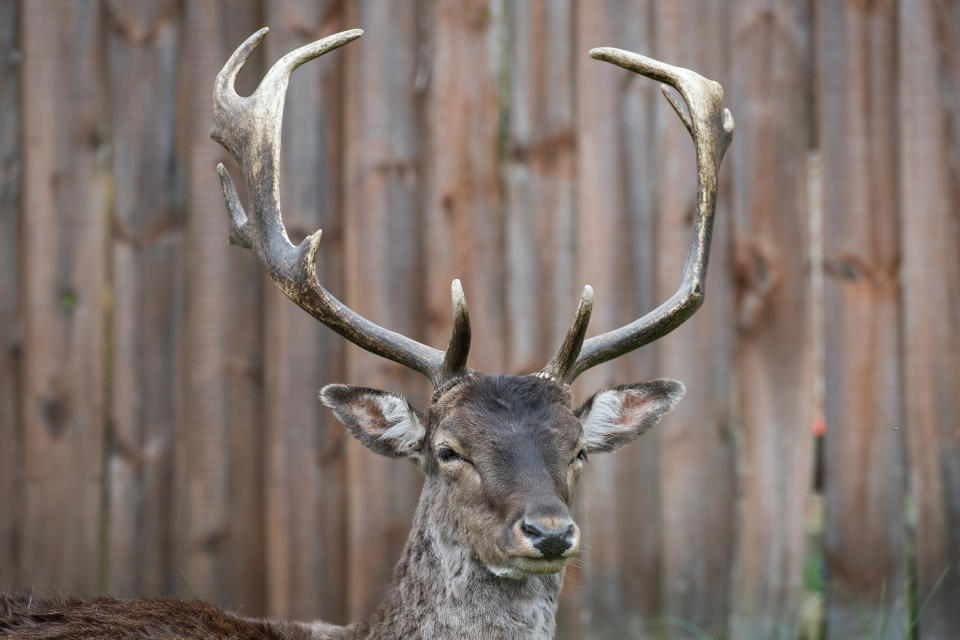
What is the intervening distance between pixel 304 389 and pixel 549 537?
2.28 metres

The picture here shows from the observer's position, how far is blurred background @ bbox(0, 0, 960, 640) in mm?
5324

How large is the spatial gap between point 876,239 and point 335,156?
8.83 feet

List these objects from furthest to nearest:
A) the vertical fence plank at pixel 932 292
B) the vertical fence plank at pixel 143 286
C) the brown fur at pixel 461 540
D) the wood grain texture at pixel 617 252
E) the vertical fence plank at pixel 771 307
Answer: the vertical fence plank at pixel 143 286
the wood grain texture at pixel 617 252
the vertical fence plank at pixel 771 307
the vertical fence plank at pixel 932 292
the brown fur at pixel 461 540

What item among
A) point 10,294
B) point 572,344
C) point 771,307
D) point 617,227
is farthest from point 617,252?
point 10,294

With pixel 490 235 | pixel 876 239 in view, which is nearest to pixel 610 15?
pixel 490 235

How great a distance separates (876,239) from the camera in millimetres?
5348

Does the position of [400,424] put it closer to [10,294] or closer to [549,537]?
[549,537]

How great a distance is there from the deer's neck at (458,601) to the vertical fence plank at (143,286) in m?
2.10

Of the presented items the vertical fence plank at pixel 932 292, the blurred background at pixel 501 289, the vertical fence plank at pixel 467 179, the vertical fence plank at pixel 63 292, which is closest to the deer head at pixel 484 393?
the blurred background at pixel 501 289

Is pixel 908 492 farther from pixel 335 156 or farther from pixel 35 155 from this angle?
pixel 35 155

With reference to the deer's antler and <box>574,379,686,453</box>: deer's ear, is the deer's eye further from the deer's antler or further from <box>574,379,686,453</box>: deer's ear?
<box>574,379,686,453</box>: deer's ear

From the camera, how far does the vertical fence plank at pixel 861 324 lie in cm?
529

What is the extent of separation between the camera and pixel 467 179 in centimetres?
560

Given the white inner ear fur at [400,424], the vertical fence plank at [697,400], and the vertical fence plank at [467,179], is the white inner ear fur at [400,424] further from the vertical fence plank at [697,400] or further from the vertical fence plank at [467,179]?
the vertical fence plank at [697,400]
